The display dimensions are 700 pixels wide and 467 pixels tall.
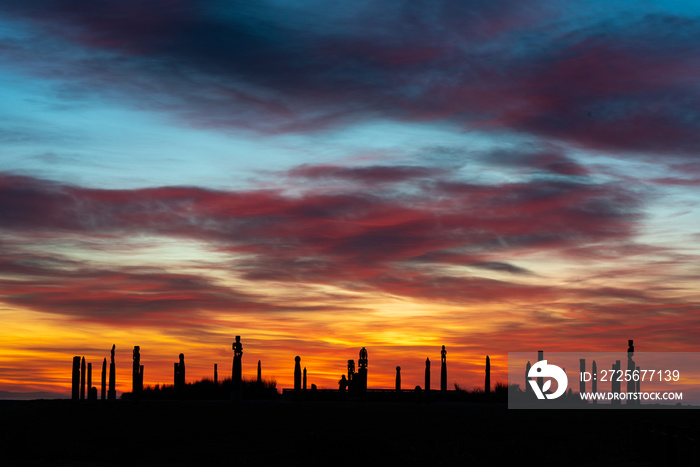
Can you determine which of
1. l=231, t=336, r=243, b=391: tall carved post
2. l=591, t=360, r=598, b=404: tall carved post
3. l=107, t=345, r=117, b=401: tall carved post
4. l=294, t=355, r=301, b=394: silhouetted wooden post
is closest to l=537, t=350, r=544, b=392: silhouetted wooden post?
l=591, t=360, r=598, b=404: tall carved post

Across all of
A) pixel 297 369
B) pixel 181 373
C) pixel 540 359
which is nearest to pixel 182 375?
pixel 181 373

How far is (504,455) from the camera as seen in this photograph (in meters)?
31.1

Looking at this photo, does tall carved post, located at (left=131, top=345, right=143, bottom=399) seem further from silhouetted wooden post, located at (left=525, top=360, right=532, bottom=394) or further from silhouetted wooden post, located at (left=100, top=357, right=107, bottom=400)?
silhouetted wooden post, located at (left=525, top=360, right=532, bottom=394)

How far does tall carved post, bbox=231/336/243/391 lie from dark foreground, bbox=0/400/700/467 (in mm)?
6883

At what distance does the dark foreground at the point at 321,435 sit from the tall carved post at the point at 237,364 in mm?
6883

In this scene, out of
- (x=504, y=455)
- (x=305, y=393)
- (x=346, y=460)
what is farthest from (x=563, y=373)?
(x=346, y=460)

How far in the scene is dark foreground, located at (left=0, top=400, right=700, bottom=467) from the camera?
3073 cm

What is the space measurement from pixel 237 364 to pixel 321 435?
19.9 m

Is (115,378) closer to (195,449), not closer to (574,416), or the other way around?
(195,449)

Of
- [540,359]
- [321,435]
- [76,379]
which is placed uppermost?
[540,359]

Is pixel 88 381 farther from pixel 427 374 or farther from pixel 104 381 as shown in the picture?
pixel 427 374

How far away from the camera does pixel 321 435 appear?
3478 centimetres

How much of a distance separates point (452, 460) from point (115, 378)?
40166 millimetres

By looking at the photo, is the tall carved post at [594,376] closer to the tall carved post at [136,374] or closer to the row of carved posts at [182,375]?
the row of carved posts at [182,375]
